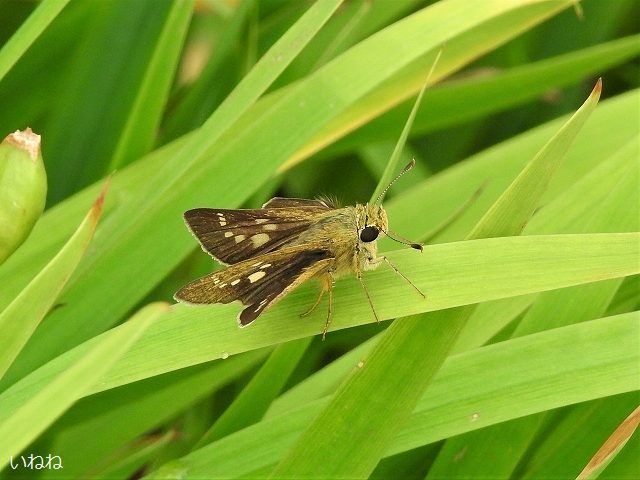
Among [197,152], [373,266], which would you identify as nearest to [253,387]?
[373,266]

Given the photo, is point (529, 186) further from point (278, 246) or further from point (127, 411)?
point (127, 411)

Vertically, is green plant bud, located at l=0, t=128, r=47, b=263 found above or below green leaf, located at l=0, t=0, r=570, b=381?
above

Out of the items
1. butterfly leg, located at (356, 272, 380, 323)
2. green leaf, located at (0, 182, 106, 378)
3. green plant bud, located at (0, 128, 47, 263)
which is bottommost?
butterfly leg, located at (356, 272, 380, 323)

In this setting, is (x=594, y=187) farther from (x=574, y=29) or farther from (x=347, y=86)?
(x=574, y=29)

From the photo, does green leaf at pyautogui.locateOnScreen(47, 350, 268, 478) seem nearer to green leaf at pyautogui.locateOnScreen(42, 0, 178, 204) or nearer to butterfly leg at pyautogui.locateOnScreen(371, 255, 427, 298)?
butterfly leg at pyautogui.locateOnScreen(371, 255, 427, 298)

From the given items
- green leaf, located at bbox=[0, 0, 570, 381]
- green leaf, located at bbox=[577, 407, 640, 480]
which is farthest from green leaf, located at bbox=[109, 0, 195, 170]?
green leaf, located at bbox=[577, 407, 640, 480]

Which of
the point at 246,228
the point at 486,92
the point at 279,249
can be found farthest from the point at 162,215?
the point at 486,92
